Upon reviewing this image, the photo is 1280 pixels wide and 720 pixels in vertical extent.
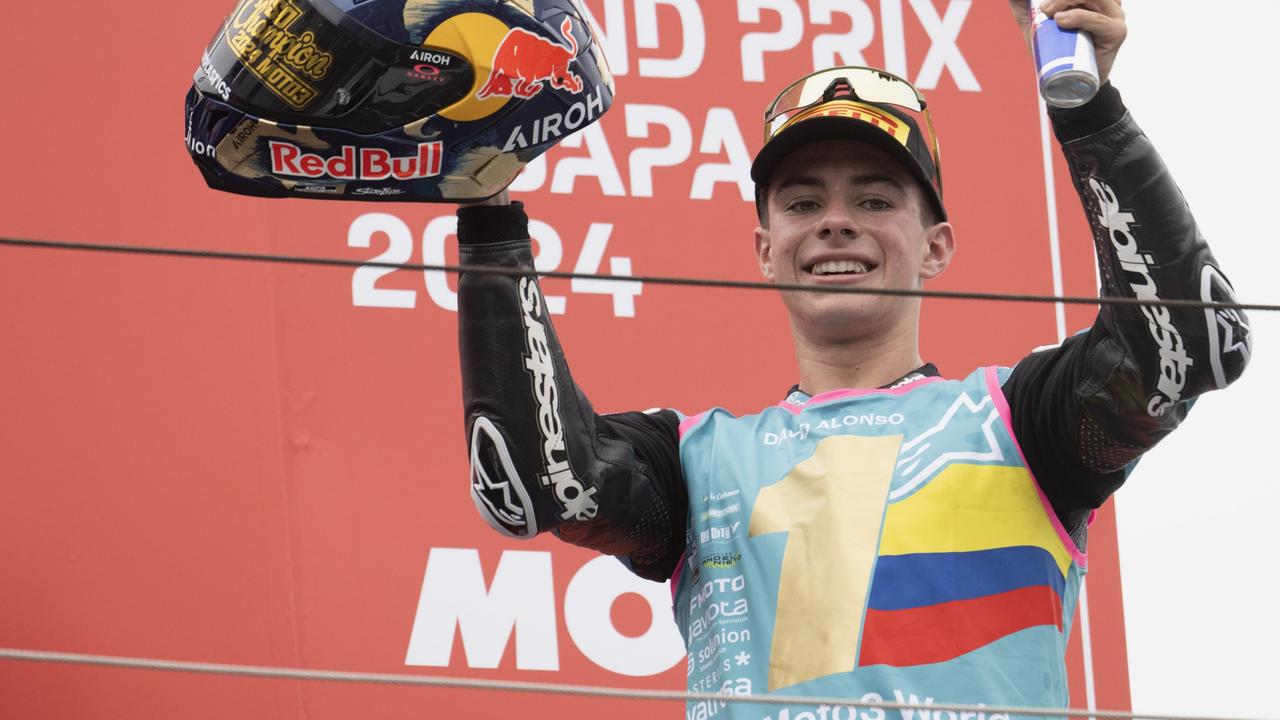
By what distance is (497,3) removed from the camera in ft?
4.33

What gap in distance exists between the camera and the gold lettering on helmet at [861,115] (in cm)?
154

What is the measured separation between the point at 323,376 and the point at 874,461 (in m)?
0.95

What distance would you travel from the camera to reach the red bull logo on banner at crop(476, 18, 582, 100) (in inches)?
51.9

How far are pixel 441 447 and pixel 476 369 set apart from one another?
823mm

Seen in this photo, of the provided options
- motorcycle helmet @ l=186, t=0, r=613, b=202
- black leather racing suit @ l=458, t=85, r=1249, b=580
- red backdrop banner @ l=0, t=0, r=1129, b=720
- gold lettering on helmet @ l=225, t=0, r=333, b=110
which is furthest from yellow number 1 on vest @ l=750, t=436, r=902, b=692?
red backdrop banner @ l=0, t=0, r=1129, b=720

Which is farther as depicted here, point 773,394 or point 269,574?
point 773,394

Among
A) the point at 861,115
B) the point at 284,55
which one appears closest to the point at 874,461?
the point at 861,115

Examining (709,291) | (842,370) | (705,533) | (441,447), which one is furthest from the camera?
(709,291)

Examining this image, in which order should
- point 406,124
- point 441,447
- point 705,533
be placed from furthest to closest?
point 441,447
point 705,533
point 406,124

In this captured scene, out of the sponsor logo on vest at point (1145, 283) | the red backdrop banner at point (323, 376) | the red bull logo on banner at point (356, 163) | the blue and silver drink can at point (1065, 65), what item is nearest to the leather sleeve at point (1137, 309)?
the sponsor logo on vest at point (1145, 283)

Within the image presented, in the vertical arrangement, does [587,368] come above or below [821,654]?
above

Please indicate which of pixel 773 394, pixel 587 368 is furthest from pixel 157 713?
pixel 773 394

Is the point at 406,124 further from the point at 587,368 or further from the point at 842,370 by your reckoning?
the point at 587,368

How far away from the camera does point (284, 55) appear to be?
129cm
